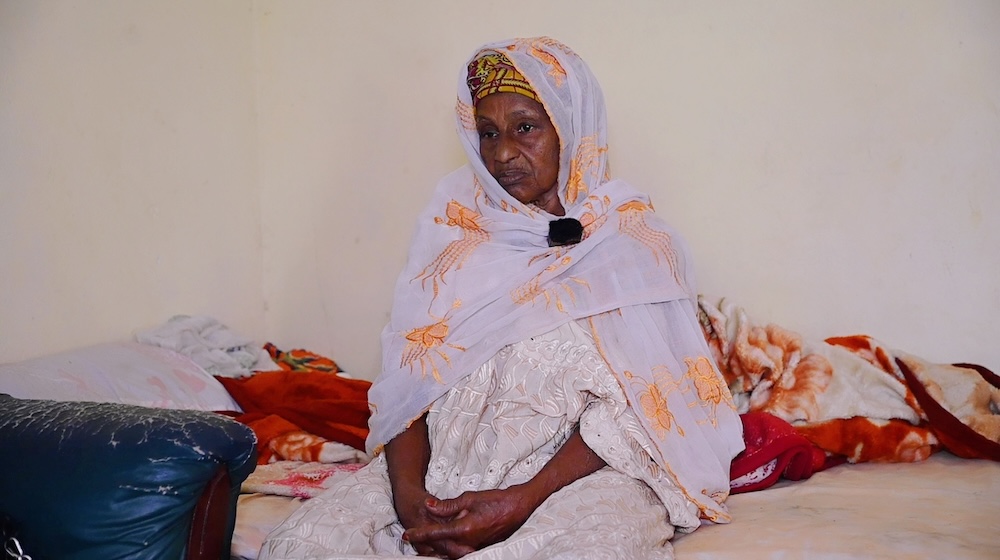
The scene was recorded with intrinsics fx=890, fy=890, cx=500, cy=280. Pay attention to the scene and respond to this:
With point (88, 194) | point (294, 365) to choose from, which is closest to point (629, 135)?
point (294, 365)

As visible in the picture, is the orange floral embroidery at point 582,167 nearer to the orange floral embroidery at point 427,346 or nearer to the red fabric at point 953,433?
the orange floral embroidery at point 427,346

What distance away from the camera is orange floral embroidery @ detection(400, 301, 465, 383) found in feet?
6.29

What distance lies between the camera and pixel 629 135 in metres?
2.72

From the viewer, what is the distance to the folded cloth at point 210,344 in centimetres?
266

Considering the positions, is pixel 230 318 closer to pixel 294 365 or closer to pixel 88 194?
pixel 294 365

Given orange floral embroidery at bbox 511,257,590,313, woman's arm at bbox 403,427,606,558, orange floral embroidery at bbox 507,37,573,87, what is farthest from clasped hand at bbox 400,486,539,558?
orange floral embroidery at bbox 507,37,573,87

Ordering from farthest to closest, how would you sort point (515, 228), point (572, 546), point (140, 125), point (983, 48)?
point (140, 125) → point (983, 48) → point (515, 228) → point (572, 546)

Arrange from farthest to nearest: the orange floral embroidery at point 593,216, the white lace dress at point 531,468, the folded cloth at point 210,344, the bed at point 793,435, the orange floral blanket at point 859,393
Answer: the folded cloth at point 210,344 < the orange floral blanket at point 859,393 < the orange floral embroidery at point 593,216 < the bed at point 793,435 < the white lace dress at point 531,468

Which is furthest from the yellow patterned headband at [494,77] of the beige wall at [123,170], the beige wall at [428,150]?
the beige wall at [123,170]

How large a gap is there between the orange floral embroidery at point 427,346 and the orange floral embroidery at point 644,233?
419 mm

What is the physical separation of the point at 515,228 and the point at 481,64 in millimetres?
415

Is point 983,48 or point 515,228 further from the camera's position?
point 983,48

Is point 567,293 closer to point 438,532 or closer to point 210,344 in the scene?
point 438,532

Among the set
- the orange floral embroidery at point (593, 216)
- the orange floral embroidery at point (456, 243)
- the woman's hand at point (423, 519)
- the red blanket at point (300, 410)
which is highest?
the orange floral embroidery at point (593, 216)
